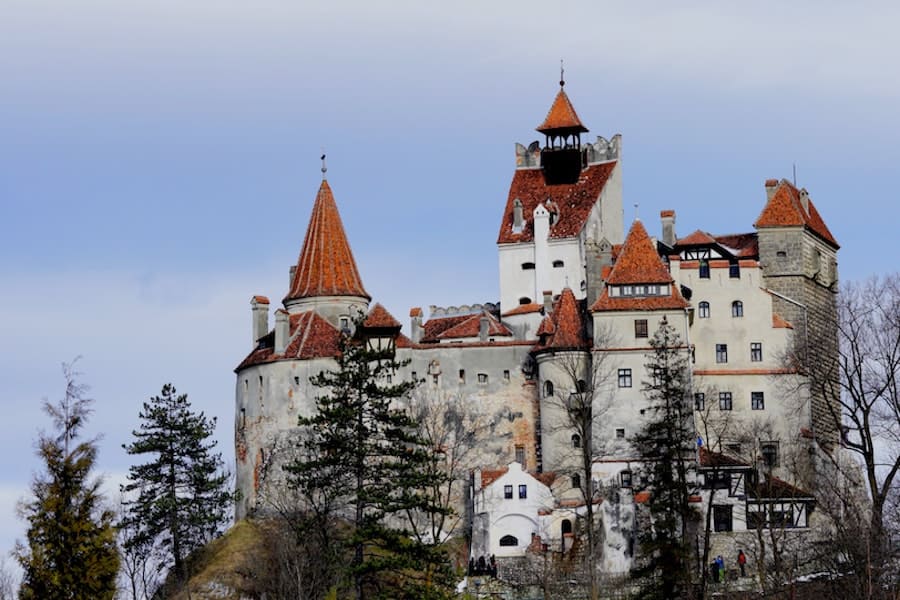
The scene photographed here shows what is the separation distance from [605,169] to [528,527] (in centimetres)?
2451

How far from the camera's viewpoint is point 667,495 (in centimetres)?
7575

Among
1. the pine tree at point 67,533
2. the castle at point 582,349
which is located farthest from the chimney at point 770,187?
the pine tree at point 67,533

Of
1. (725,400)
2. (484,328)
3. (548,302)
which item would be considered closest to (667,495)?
(725,400)

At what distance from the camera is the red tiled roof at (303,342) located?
305ft

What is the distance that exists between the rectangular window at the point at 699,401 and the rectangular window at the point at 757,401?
2.18m

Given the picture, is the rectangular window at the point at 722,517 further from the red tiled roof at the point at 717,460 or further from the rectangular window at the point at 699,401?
the rectangular window at the point at 699,401

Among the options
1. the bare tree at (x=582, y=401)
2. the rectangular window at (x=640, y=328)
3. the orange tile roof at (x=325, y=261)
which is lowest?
the bare tree at (x=582, y=401)

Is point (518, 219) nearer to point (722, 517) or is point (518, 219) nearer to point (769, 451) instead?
point (769, 451)

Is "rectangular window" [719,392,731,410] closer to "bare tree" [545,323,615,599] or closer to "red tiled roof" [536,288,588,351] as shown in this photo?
"bare tree" [545,323,615,599]

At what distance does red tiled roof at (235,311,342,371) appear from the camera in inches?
3656

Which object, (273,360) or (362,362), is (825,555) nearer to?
(362,362)

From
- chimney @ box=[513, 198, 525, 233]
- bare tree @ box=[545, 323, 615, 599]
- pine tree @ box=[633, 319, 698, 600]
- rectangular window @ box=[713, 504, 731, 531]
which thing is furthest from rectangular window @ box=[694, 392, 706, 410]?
chimney @ box=[513, 198, 525, 233]

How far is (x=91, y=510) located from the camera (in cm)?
5684

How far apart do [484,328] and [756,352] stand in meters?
12.7
